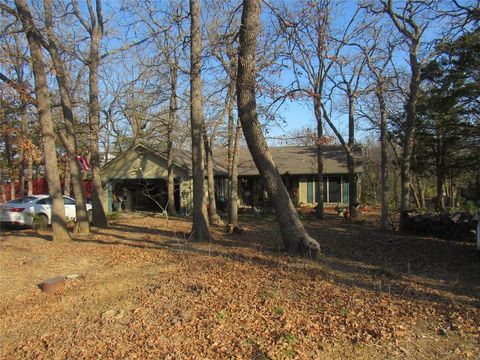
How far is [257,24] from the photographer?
9.59 meters

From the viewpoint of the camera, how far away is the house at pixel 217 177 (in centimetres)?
2694

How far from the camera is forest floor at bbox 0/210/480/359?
186 inches

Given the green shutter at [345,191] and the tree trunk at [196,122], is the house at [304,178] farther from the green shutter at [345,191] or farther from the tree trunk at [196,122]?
the tree trunk at [196,122]

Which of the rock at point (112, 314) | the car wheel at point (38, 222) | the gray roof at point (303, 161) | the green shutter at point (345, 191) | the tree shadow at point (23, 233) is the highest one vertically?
the gray roof at point (303, 161)

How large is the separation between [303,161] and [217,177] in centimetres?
604

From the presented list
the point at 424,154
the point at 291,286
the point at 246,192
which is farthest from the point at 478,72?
the point at 246,192

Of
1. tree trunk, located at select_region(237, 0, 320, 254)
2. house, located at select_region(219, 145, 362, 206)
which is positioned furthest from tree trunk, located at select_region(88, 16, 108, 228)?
house, located at select_region(219, 145, 362, 206)

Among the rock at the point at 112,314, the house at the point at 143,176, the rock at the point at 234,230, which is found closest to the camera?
the rock at the point at 112,314

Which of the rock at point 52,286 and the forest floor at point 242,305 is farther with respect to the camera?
the rock at point 52,286

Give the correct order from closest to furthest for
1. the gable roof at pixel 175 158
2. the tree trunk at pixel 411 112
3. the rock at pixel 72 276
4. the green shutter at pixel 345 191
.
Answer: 1. the rock at pixel 72 276
2. the tree trunk at pixel 411 112
3. the gable roof at pixel 175 158
4. the green shutter at pixel 345 191

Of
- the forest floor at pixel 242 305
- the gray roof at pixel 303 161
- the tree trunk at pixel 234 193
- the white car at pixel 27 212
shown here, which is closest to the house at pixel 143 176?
the gray roof at pixel 303 161

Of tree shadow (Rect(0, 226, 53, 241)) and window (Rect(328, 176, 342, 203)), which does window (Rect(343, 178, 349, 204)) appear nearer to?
window (Rect(328, 176, 342, 203))

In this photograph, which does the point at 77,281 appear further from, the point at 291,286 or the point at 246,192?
the point at 246,192

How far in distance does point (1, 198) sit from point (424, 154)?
2592 cm
